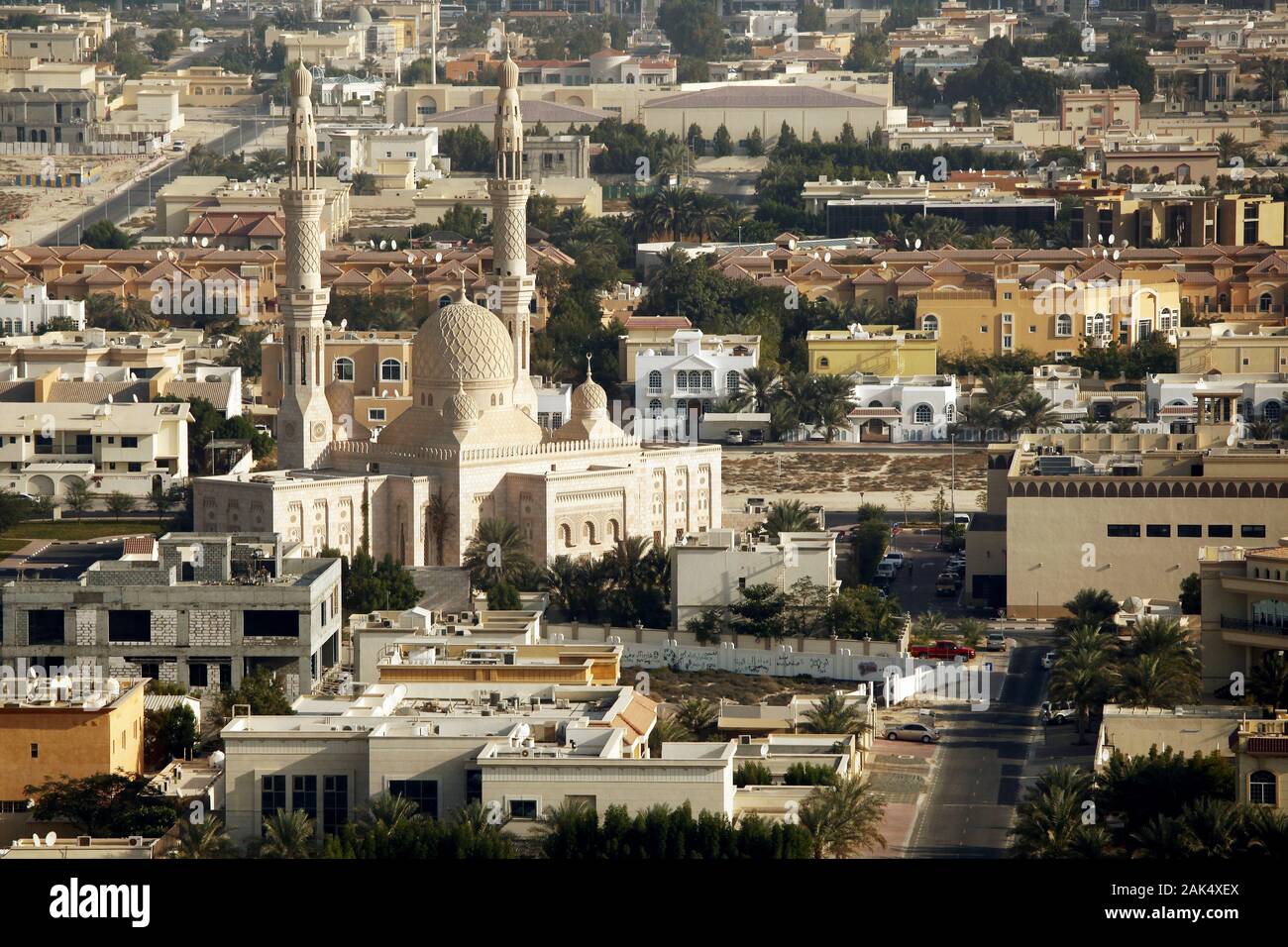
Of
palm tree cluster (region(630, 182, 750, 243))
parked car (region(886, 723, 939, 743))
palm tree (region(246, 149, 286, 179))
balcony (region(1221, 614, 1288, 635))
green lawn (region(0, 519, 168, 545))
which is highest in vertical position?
palm tree (region(246, 149, 286, 179))

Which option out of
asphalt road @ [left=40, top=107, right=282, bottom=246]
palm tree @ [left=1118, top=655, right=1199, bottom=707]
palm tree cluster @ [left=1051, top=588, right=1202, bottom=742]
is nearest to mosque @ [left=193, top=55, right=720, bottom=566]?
palm tree cluster @ [left=1051, top=588, right=1202, bottom=742]

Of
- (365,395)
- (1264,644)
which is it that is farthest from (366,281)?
(1264,644)

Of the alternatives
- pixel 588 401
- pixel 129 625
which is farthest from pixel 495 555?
pixel 129 625

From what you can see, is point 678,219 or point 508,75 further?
point 678,219

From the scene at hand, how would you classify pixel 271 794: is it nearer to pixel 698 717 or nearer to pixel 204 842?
pixel 204 842

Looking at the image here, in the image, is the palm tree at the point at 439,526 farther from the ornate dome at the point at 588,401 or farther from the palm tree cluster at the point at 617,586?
the ornate dome at the point at 588,401

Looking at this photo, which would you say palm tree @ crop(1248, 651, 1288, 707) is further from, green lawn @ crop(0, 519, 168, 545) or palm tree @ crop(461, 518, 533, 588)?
green lawn @ crop(0, 519, 168, 545)
